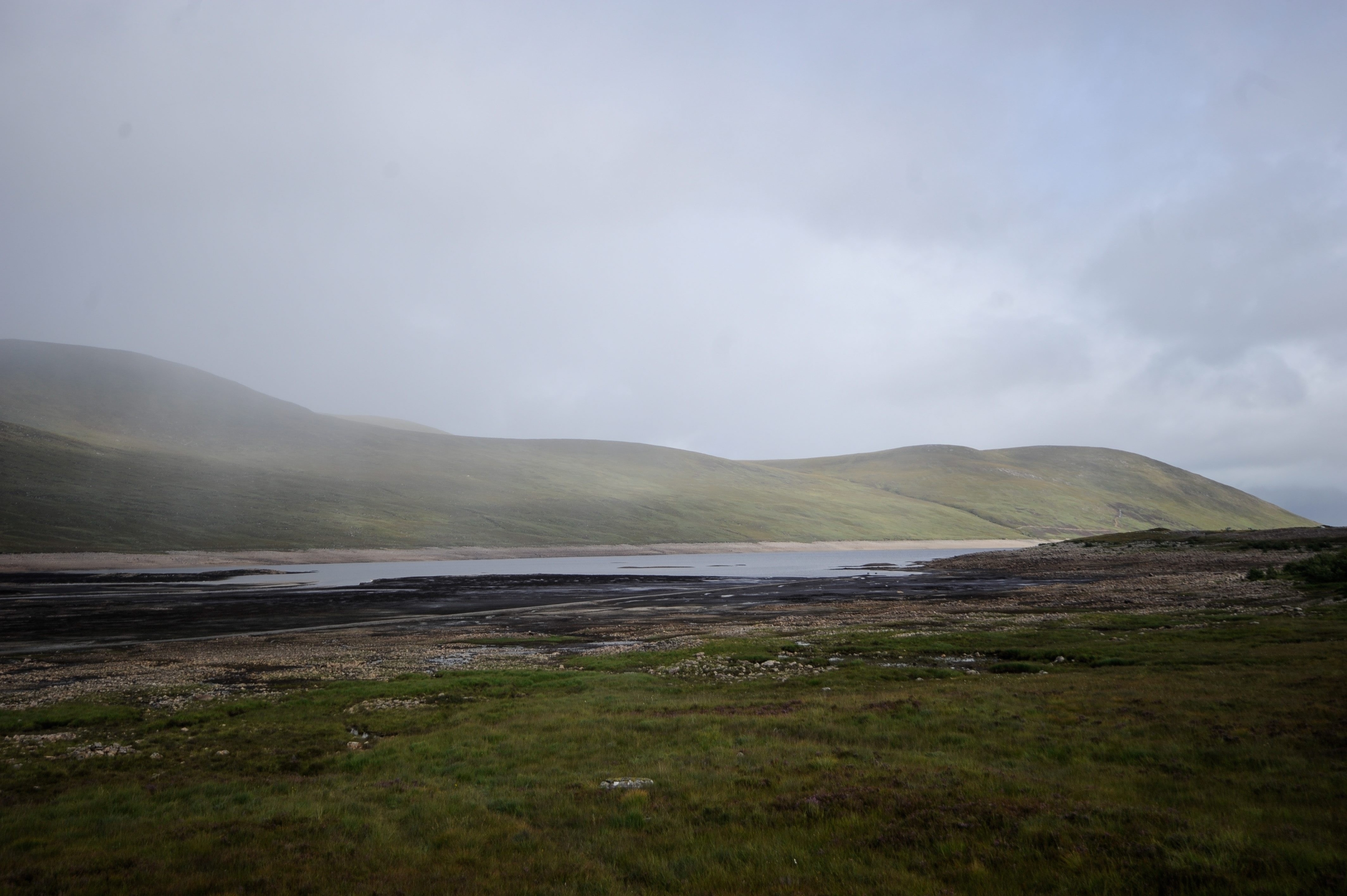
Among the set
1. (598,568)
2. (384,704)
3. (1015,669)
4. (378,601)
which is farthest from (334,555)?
(1015,669)

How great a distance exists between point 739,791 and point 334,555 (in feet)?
434

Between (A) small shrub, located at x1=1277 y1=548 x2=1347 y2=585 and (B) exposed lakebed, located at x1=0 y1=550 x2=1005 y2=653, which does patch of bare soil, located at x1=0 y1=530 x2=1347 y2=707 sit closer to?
(B) exposed lakebed, located at x1=0 y1=550 x2=1005 y2=653

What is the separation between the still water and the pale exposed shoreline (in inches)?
Answer: 138

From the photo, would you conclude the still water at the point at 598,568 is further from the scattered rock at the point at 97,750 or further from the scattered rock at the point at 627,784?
the scattered rock at the point at 627,784

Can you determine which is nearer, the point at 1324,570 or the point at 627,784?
the point at 627,784

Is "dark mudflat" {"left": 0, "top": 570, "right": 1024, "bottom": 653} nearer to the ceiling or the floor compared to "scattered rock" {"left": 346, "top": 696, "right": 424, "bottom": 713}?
nearer to the floor

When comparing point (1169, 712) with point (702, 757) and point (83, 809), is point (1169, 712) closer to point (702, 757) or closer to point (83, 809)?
point (702, 757)

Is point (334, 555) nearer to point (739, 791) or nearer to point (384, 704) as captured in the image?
point (384, 704)

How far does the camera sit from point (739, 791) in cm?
1355

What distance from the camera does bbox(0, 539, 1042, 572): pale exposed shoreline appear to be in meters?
97.2

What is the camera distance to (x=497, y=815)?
1318 cm

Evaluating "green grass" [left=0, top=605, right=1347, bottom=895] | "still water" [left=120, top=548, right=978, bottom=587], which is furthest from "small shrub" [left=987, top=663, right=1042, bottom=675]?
"still water" [left=120, top=548, right=978, bottom=587]

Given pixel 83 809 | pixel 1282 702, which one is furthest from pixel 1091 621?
pixel 83 809

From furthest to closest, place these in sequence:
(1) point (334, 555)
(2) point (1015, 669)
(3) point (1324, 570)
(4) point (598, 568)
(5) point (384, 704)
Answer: (1) point (334, 555) → (4) point (598, 568) → (3) point (1324, 570) → (2) point (1015, 669) → (5) point (384, 704)
